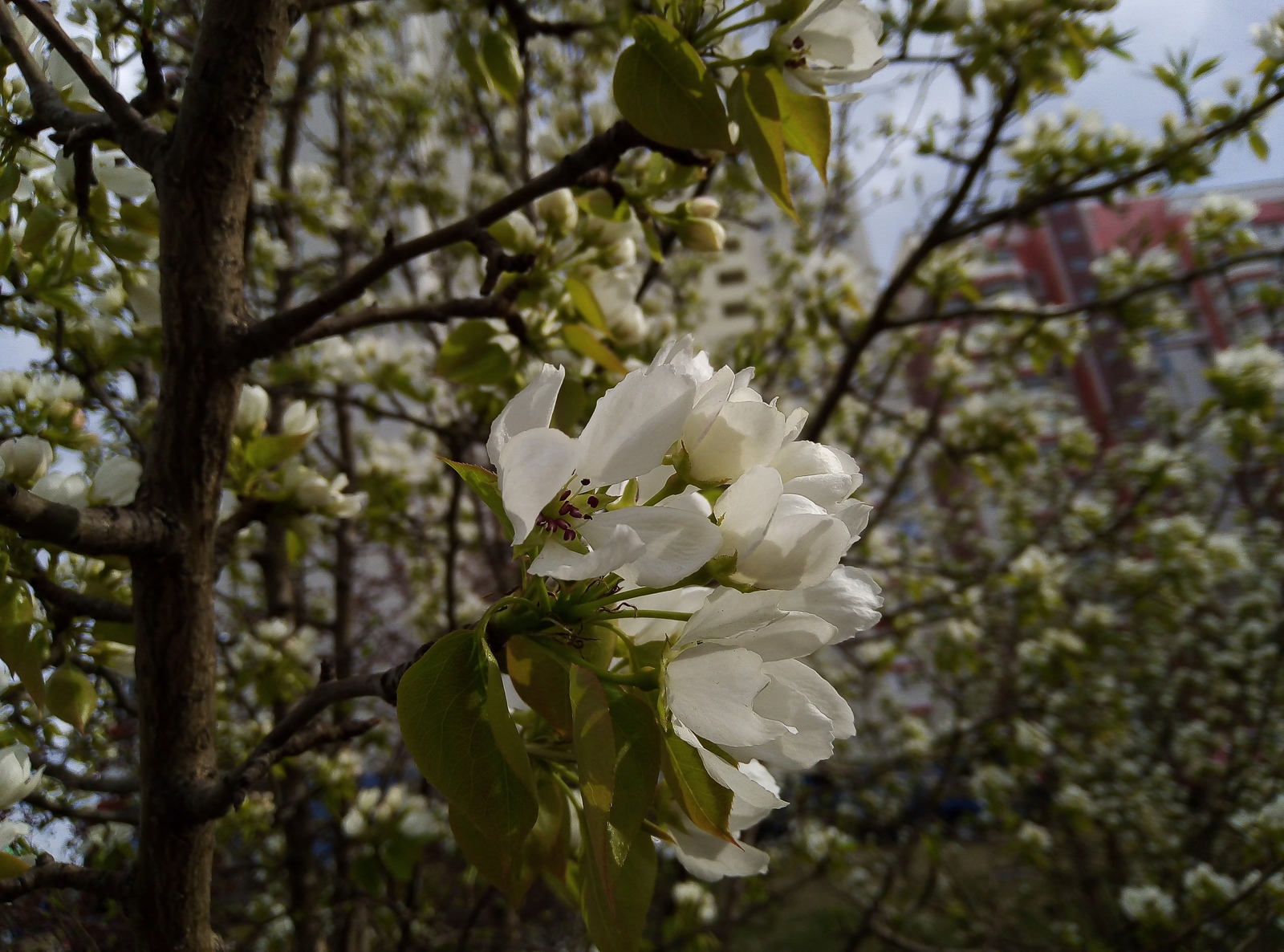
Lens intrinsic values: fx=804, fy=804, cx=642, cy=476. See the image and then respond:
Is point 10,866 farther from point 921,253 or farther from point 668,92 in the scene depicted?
point 921,253

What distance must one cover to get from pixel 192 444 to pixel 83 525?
0.48 ft

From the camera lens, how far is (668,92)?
67 centimetres

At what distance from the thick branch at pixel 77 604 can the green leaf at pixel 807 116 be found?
75 centimetres

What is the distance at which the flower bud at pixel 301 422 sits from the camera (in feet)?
3.20

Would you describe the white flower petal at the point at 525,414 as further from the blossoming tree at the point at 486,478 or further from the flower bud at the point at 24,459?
the flower bud at the point at 24,459

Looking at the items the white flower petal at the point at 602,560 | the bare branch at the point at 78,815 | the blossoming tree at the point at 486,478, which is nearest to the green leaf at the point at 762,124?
the blossoming tree at the point at 486,478

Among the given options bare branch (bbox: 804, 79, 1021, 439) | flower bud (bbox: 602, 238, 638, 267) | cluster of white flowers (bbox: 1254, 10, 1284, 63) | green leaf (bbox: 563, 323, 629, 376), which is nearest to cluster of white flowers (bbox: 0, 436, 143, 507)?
green leaf (bbox: 563, 323, 629, 376)

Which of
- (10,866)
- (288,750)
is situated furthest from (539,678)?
(10,866)

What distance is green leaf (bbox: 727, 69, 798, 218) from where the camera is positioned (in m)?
0.67

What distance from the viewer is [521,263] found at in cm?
94

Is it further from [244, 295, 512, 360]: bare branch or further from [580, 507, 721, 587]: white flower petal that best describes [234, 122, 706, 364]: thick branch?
[580, 507, 721, 587]: white flower petal

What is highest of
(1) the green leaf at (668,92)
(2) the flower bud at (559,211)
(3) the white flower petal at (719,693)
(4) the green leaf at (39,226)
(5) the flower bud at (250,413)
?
(2) the flower bud at (559,211)

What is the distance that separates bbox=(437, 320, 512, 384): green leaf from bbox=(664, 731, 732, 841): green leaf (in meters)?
0.64

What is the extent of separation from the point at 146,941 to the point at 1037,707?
3.68m
